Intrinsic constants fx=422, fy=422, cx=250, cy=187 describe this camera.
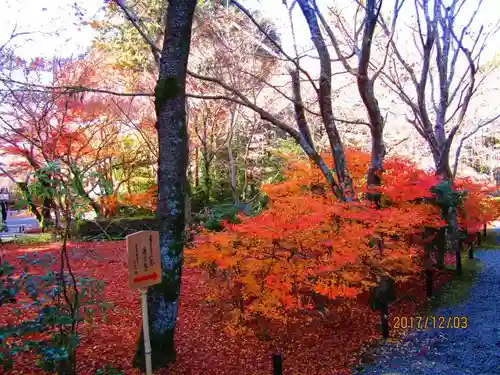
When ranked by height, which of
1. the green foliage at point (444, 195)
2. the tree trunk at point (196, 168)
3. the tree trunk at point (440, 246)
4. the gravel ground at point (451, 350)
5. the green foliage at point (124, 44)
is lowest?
the gravel ground at point (451, 350)

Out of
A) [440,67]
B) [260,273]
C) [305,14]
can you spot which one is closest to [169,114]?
[260,273]

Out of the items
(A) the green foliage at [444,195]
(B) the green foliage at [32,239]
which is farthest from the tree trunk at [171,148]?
(B) the green foliage at [32,239]

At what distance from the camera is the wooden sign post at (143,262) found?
3.52 m

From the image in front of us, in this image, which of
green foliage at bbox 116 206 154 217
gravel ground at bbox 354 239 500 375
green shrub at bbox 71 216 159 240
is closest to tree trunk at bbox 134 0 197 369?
gravel ground at bbox 354 239 500 375

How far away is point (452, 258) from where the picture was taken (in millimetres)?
11703

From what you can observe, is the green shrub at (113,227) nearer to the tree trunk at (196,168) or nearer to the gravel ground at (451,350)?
the tree trunk at (196,168)

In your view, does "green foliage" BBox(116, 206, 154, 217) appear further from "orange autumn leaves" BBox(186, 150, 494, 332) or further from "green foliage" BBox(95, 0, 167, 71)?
"orange autumn leaves" BBox(186, 150, 494, 332)
